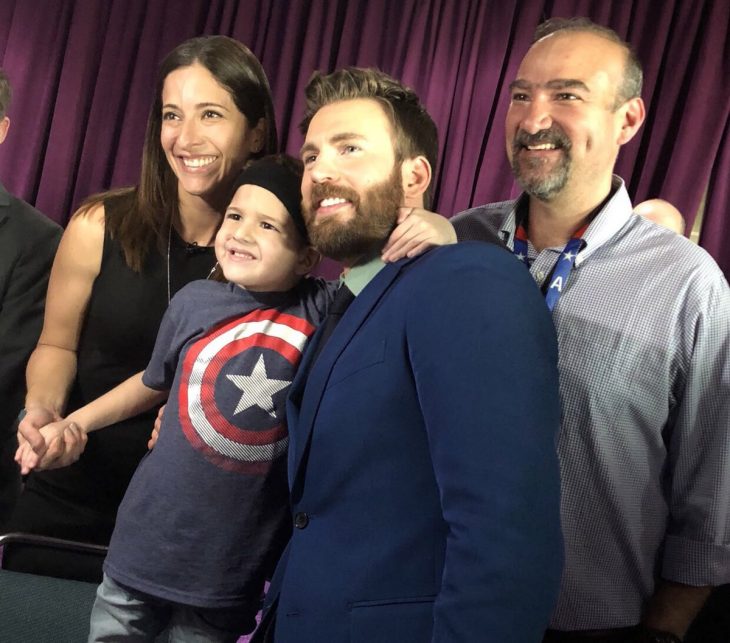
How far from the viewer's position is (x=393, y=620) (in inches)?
38.1

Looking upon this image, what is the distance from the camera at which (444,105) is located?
3.93m

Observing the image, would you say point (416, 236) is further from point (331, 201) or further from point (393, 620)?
point (393, 620)

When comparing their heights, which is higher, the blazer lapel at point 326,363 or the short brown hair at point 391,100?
the short brown hair at point 391,100

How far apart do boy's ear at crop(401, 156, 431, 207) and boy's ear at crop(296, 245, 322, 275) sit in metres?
0.21

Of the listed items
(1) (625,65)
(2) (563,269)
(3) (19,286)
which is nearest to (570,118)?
(1) (625,65)

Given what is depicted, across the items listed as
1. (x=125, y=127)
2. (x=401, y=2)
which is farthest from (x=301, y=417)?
(x=125, y=127)

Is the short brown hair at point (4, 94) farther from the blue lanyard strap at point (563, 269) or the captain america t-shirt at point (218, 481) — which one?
the blue lanyard strap at point (563, 269)

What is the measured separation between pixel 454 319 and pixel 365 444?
0.22 metres

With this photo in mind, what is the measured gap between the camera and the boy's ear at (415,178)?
4.35ft

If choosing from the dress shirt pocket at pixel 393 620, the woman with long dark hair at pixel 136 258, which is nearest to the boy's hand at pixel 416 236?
the dress shirt pocket at pixel 393 620

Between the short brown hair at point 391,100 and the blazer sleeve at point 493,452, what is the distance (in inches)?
18.3

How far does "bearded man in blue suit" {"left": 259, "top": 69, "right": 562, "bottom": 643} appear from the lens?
34.0 inches

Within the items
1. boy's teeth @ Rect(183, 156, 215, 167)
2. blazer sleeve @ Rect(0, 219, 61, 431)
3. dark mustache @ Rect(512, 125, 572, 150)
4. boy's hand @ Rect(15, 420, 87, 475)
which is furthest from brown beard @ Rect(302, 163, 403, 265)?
blazer sleeve @ Rect(0, 219, 61, 431)

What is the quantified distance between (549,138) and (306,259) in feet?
1.86
